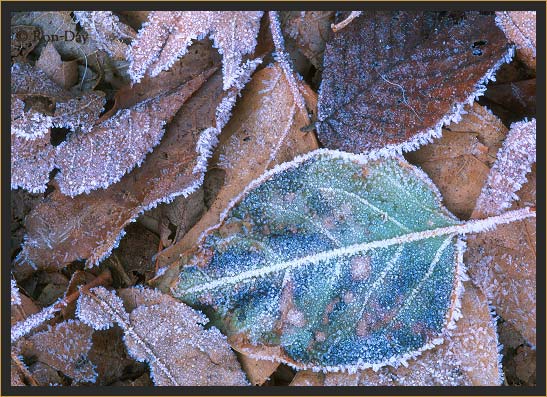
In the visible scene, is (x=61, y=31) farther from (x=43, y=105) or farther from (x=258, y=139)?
(x=258, y=139)

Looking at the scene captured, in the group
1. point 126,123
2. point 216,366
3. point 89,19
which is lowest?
point 216,366

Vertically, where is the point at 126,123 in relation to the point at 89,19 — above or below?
below

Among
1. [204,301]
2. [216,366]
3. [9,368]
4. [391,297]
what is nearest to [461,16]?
[391,297]

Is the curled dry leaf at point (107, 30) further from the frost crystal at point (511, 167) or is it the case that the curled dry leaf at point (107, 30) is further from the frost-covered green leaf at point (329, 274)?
the frost crystal at point (511, 167)

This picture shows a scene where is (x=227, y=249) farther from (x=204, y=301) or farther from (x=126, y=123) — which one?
(x=126, y=123)

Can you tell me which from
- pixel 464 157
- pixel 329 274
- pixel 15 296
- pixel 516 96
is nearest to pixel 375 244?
pixel 329 274

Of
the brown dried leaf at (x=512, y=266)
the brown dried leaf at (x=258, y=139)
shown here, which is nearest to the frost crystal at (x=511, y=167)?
the brown dried leaf at (x=512, y=266)

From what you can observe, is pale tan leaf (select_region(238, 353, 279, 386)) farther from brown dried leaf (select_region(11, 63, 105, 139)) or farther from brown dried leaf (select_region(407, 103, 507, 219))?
brown dried leaf (select_region(11, 63, 105, 139))
